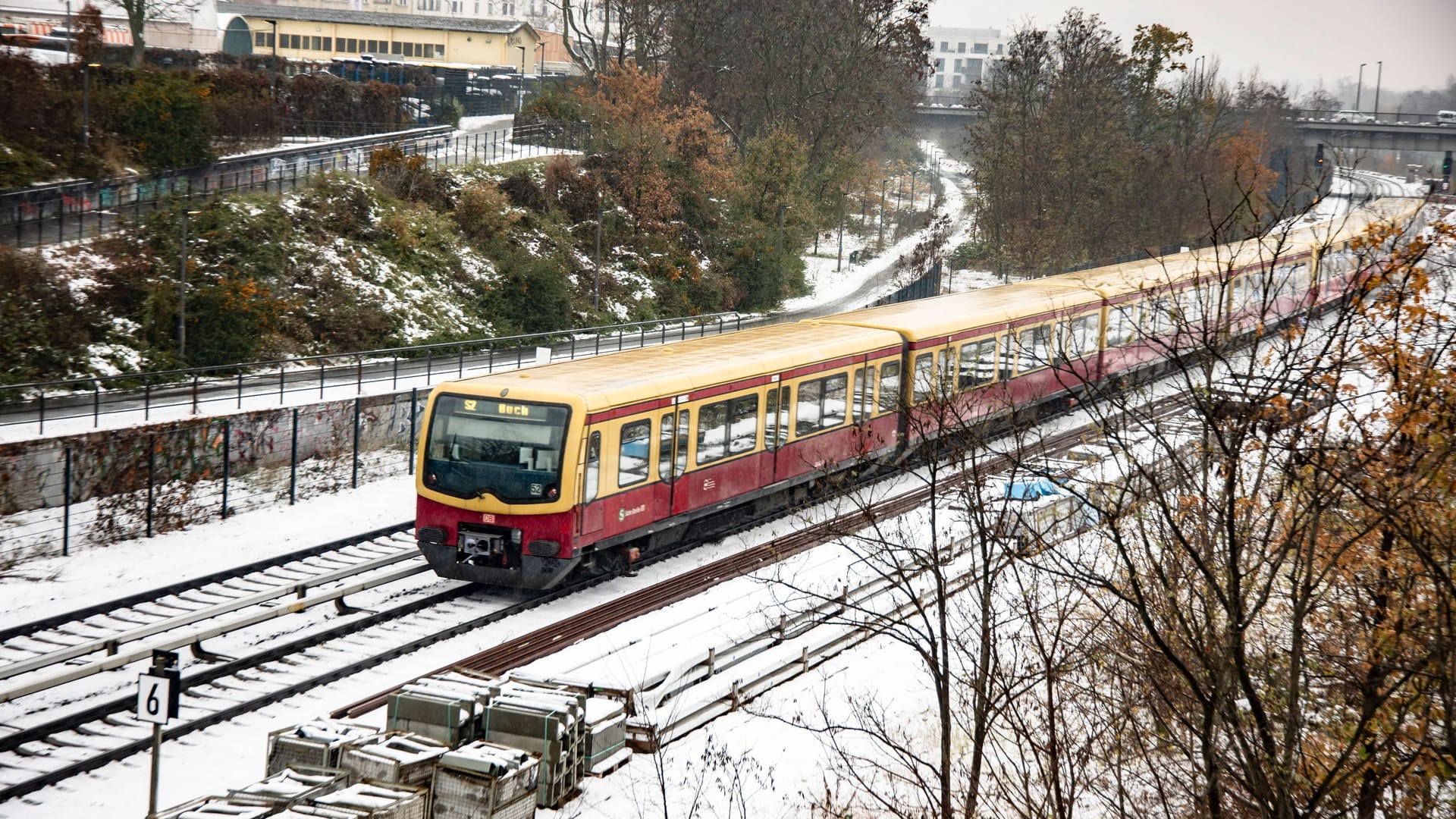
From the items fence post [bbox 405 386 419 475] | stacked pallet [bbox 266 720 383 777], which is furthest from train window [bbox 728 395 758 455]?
stacked pallet [bbox 266 720 383 777]

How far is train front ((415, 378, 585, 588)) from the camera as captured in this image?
52.9 ft

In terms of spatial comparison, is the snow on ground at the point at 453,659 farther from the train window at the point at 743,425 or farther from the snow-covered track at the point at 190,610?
the train window at the point at 743,425

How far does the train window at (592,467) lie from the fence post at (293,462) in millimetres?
8132

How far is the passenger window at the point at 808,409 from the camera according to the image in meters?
20.6

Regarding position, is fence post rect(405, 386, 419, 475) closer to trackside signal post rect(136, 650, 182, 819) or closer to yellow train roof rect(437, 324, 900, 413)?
yellow train roof rect(437, 324, 900, 413)

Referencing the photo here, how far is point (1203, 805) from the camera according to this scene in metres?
8.36

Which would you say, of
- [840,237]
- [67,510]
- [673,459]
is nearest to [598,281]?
[840,237]

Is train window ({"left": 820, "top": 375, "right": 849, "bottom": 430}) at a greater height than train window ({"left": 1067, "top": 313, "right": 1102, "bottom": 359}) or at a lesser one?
lesser

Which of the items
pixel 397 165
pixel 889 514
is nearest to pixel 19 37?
pixel 397 165

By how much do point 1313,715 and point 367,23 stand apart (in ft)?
252

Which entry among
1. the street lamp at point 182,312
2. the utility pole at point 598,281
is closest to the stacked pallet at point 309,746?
the street lamp at point 182,312

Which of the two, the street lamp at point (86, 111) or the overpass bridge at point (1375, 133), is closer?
the street lamp at point (86, 111)

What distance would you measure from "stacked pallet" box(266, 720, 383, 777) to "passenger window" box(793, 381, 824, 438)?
415 inches

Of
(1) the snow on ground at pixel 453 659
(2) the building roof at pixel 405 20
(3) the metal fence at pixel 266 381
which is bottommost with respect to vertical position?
(1) the snow on ground at pixel 453 659
